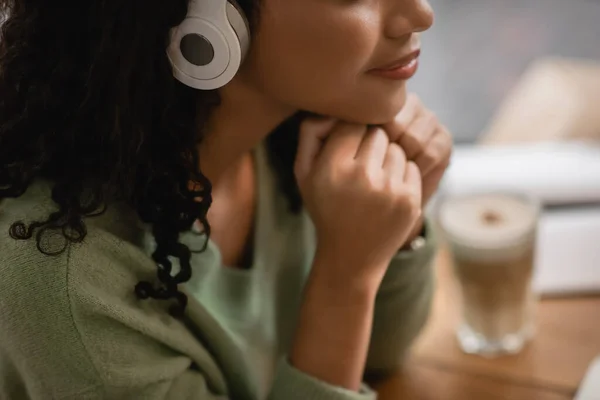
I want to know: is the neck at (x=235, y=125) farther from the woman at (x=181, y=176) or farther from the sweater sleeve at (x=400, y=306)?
the sweater sleeve at (x=400, y=306)

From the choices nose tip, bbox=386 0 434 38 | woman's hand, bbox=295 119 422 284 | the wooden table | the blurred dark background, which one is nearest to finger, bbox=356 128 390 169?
woman's hand, bbox=295 119 422 284

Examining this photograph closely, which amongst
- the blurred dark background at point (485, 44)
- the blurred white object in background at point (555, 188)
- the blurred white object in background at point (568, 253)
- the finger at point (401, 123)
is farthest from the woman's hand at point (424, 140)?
the blurred dark background at point (485, 44)

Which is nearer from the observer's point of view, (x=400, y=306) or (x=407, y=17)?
(x=407, y=17)

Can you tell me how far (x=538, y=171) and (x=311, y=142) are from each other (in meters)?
0.48

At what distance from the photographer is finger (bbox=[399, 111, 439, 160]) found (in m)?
0.79

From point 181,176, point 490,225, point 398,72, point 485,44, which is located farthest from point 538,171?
point 181,176

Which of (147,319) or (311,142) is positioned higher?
(311,142)

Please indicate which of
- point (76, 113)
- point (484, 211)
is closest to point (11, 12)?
point (76, 113)

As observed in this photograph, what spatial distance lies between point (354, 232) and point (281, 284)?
204mm

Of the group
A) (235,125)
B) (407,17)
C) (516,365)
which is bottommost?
(516,365)

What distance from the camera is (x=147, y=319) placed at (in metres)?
0.65

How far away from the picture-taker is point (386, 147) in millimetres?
760

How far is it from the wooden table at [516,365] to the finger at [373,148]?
272 mm

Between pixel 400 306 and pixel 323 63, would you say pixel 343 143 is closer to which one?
pixel 323 63
